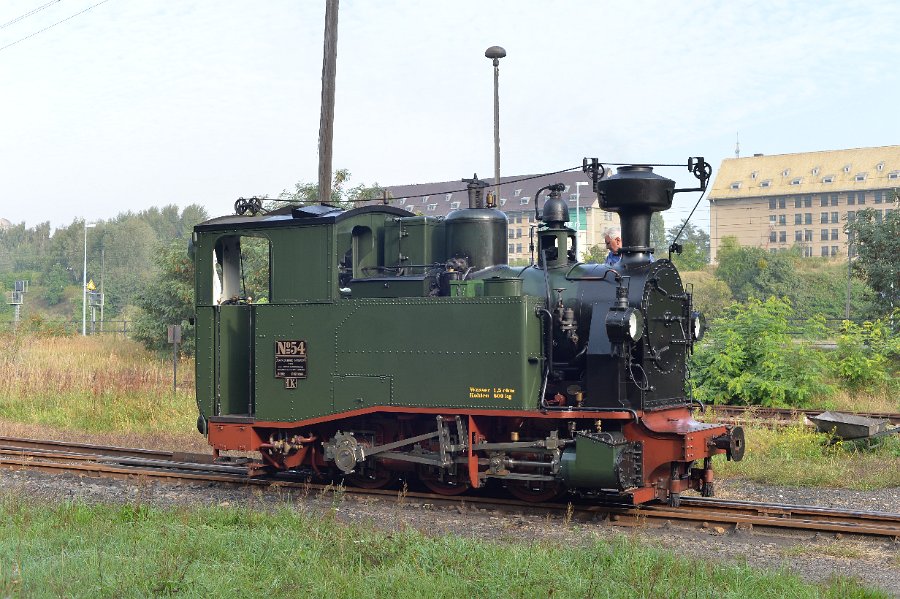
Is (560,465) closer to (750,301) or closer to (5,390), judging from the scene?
(750,301)

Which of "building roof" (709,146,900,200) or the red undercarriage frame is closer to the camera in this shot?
the red undercarriage frame

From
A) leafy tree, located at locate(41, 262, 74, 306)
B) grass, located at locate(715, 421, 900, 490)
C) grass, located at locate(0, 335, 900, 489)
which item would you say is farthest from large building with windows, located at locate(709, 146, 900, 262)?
grass, located at locate(715, 421, 900, 490)

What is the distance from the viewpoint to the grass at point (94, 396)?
55.2 ft

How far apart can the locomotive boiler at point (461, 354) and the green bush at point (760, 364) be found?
6.86 m

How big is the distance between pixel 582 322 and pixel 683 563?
323 cm

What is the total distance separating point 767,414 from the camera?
15.7 metres

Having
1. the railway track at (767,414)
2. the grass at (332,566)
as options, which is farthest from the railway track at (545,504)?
the railway track at (767,414)

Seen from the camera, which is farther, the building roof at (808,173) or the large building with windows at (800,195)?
the large building with windows at (800,195)

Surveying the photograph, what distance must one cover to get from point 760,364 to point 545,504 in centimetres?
887

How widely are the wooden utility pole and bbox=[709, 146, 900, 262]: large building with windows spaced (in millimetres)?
74711

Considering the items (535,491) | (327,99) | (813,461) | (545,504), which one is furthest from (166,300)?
(545,504)

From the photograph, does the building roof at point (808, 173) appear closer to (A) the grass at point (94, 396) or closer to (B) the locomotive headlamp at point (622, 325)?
(A) the grass at point (94, 396)

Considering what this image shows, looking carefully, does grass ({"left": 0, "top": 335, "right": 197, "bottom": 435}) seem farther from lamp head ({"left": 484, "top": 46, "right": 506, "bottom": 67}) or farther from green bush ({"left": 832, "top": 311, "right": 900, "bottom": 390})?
green bush ({"left": 832, "top": 311, "right": 900, "bottom": 390})

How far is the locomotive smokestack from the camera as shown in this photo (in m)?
9.31
